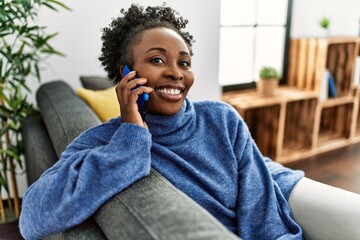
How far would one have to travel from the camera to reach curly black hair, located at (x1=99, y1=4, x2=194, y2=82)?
1.02 meters

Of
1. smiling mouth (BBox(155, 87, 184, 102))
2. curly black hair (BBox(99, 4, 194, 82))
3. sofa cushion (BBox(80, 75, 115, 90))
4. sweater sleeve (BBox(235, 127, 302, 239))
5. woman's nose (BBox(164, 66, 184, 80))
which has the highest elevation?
curly black hair (BBox(99, 4, 194, 82))

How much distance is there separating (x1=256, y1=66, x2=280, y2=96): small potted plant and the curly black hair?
5.44ft

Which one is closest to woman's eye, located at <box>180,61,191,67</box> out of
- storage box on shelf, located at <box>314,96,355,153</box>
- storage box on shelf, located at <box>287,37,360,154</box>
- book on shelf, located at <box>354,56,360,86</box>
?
storage box on shelf, located at <box>287,37,360,154</box>

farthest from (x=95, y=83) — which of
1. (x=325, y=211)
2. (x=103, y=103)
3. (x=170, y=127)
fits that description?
(x=325, y=211)

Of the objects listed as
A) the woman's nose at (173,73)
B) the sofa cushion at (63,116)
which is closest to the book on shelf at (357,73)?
the sofa cushion at (63,116)

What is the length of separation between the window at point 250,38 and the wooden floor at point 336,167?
84 cm

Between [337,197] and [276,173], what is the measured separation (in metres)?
0.22

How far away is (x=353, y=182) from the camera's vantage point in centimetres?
254

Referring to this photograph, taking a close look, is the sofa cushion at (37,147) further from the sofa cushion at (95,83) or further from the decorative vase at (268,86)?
the decorative vase at (268,86)

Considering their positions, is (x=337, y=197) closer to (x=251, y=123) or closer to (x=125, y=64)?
(x=125, y=64)

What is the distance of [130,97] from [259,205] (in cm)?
51

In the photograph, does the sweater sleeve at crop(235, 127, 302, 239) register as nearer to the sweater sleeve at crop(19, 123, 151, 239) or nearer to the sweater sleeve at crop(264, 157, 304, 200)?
the sweater sleeve at crop(264, 157, 304, 200)

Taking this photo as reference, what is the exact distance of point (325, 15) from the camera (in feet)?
10.5

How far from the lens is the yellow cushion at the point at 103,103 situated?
4.73ft
